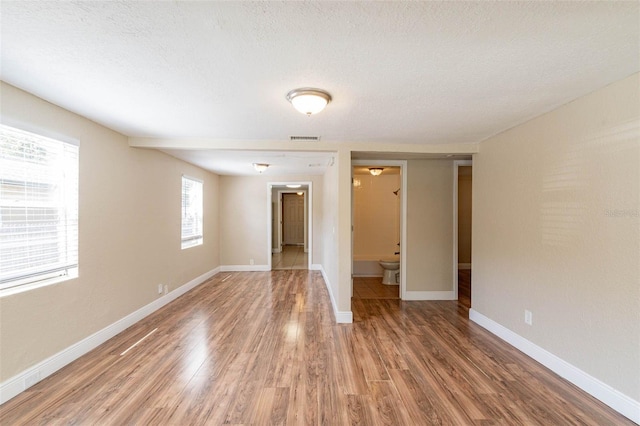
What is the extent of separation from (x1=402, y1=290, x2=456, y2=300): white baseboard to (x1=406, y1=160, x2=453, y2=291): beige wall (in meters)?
0.05

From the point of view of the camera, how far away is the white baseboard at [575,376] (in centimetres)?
181

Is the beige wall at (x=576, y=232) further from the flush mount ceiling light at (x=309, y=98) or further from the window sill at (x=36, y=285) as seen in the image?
the window sill at (x=36, y=285)

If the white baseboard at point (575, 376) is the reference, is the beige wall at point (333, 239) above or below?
above

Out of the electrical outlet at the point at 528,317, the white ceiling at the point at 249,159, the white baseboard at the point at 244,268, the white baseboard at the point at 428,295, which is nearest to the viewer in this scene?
the electrical outlet at the point at 528,317

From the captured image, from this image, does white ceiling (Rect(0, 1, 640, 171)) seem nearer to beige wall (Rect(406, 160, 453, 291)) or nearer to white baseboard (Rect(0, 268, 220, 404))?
beige wall (Rect(406, 160, 453, 291))

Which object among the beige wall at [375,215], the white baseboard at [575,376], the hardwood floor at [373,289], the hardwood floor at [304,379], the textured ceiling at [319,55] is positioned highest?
the textured ceiling at [319,55]

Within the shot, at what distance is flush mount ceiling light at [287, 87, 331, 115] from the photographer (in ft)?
6.60

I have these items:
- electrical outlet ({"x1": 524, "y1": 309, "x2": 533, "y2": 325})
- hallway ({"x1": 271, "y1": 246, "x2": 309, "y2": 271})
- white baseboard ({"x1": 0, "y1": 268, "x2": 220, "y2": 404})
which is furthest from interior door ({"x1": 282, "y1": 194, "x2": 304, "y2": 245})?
electrical outlet ({"x1": 524, "y1": 309, "x2": 533, "y2": 325})

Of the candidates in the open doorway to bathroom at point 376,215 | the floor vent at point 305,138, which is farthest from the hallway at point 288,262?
the floor vent at point 305,138

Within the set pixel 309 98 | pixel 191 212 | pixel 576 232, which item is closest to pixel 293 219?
pixel 191 212

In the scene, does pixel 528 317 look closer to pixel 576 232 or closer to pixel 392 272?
pixel 576 232

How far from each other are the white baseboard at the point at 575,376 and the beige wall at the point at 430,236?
1301 mm

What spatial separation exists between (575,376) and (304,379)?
2.13 metres

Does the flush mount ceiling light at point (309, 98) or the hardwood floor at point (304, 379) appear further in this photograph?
the flush mount ceiling light at point (309, 98)
